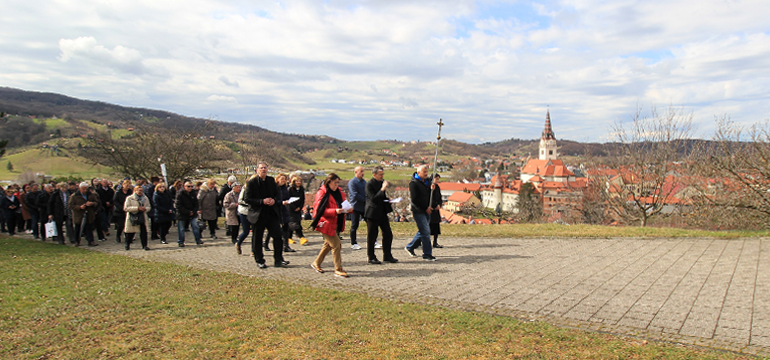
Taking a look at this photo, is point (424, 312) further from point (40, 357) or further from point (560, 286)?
point (40, 357)

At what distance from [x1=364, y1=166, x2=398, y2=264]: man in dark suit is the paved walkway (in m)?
0.37

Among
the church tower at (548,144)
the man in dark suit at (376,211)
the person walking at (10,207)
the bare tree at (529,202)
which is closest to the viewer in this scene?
the man in dark suit at (376,211)

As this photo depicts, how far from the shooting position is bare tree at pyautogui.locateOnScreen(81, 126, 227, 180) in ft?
65.4

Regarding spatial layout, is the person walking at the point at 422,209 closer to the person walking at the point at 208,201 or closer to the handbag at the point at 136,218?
the person walking at the point at 208,201

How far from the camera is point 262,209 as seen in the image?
8.66m

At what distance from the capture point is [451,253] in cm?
1042

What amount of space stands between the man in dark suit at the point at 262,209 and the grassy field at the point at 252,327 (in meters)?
1.28

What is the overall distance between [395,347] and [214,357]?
1907 mm

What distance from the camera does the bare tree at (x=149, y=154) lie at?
1992cm

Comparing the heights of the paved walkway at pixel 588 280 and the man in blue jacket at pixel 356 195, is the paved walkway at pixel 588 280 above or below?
below

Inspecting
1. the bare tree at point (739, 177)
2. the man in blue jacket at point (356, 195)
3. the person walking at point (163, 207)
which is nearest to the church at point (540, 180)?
the bare tree at point (739, 177)

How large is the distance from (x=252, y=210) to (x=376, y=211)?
255cm

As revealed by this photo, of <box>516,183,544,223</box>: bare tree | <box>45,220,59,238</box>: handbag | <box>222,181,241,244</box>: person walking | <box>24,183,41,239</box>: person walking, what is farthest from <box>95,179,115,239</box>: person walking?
<box>516,183,544,223</box>: bare tree

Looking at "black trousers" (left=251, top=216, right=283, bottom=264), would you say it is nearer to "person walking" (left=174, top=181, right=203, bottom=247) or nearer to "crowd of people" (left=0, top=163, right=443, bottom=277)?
"crowd of people" (left=0, top=163, right=443, bottom=277)
